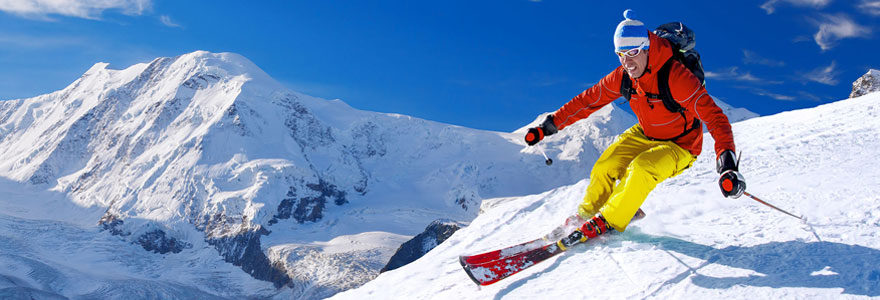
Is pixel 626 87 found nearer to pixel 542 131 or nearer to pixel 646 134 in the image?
pixel 646 134

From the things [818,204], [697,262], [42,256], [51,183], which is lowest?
[697,262]

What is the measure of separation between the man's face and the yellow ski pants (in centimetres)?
84

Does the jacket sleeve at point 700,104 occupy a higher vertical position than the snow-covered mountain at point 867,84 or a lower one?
lower

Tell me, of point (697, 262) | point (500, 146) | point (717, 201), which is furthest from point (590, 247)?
point (500, 146)

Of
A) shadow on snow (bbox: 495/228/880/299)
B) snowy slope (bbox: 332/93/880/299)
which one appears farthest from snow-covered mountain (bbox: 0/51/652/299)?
shadow on snow (bbox: 495/228/880/299)

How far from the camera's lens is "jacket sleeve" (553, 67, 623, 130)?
720 cm

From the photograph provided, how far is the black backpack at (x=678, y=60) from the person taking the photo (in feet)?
20.9

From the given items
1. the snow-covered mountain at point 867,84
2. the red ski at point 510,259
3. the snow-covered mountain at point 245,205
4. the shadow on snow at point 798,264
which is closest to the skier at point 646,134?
the red ski at point 510,259

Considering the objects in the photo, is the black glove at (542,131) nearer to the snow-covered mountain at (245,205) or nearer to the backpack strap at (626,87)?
the backpack strap at (626,87)

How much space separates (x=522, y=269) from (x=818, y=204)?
10.2 feet

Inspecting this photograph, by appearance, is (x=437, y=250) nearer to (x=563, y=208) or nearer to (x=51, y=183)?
(x=563, y=208)

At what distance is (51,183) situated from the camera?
197625 millimetres

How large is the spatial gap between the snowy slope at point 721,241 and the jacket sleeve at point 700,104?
0.97 meters

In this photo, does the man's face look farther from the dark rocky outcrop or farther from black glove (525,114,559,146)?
the dark rocky outcrop
